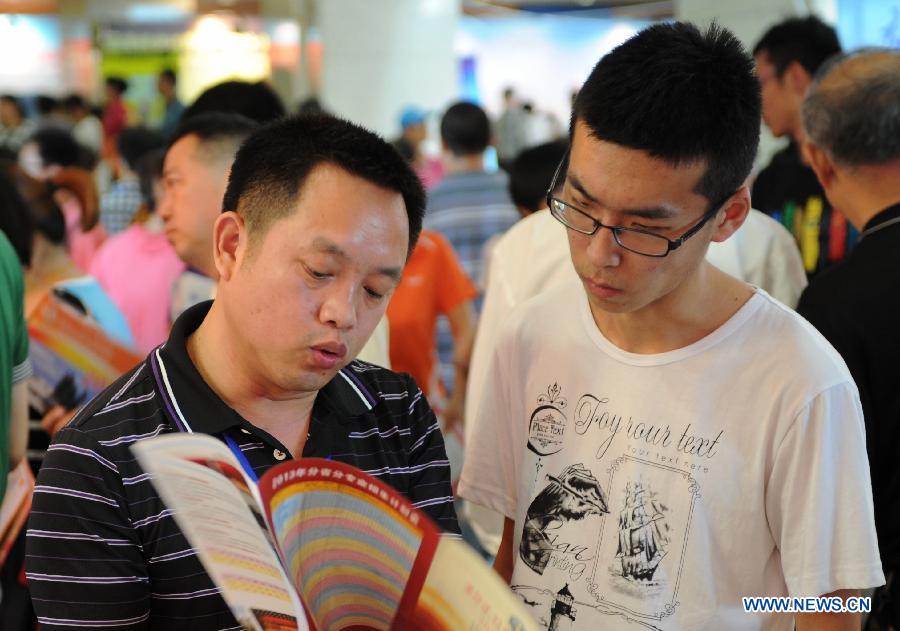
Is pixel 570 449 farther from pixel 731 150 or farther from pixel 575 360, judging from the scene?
pixel 731 150

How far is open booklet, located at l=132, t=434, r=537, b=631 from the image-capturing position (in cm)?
109

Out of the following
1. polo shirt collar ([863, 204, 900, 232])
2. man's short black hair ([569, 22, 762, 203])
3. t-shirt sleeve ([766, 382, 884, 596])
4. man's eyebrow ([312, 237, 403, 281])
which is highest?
man's short black hair ([569, 22, 762, 203])

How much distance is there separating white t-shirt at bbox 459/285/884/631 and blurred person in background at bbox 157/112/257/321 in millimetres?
1199

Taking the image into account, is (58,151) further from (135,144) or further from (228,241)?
(228,241)

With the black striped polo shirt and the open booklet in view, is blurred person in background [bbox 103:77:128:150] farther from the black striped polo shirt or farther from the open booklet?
the open booklet

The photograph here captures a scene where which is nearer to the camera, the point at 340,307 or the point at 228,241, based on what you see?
the point at 340,307

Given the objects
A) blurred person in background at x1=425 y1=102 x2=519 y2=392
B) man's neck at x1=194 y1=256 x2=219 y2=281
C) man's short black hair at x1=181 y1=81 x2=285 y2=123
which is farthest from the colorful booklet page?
blurred person in background at x1=425 y1=102 x2=519 y2=392

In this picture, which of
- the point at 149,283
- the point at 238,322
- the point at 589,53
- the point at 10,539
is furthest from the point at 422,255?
the point at 589,53

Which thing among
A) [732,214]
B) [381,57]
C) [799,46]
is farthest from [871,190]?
[381,57]

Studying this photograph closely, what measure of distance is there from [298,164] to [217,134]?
4.14ft

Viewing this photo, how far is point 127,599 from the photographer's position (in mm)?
1343

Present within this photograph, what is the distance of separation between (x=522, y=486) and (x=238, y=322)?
0.64 metres

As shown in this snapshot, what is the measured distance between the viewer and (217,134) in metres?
2.66

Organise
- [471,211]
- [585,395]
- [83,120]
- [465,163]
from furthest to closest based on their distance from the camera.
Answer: [83,120] < [465,163] < [471,211] < [585,395]
